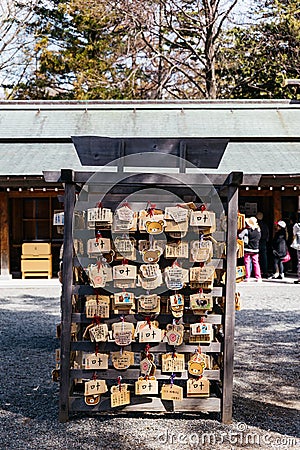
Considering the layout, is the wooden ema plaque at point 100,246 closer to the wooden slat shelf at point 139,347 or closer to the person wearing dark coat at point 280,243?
the wooden slat shelf at point 139,347

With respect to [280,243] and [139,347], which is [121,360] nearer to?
[139,347]

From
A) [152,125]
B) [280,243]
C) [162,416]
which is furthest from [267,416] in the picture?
[152,125]

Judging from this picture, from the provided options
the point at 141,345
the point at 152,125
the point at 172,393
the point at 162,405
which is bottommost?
the point at 162,405

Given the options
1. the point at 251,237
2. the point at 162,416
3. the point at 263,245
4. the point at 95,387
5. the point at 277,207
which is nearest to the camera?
the point at 95,387

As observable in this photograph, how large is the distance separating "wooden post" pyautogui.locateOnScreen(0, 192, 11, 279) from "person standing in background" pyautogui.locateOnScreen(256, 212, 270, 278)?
5.89m

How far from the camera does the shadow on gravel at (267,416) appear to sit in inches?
175

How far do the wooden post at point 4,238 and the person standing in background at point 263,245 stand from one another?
5.89m

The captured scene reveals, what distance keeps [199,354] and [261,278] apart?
31.5 ft

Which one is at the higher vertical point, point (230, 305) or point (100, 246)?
point (100, 246)

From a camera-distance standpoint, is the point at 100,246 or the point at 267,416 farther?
the point at 267,416

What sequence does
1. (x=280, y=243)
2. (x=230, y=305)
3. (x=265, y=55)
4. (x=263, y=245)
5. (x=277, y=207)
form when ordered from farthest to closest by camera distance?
(x=265, y=55) < (x=277, y=207) < (x=263, y=245) < (x=280, y=243) < (x=230, y=305)

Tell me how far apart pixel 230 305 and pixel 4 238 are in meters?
9.96

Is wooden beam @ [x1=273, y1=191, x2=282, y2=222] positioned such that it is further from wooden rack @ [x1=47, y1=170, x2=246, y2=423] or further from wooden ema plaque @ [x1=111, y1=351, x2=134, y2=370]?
wooden ema plaque @ [x1=111, y1=351, x2=134, y2=370]

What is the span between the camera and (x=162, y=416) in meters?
4.67
